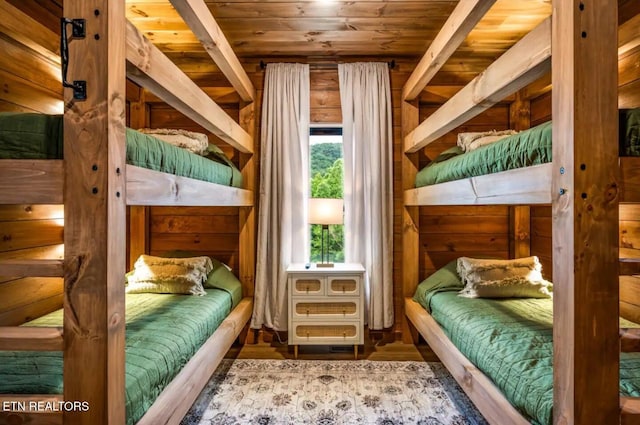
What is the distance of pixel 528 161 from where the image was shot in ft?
4.52

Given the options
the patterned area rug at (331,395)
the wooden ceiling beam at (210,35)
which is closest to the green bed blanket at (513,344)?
the patterned area rug at (331,395)

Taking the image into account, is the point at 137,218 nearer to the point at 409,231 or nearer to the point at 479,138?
the point at 409,231

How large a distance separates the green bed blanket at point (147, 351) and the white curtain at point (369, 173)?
1.26m

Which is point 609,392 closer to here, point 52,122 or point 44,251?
point 52,122

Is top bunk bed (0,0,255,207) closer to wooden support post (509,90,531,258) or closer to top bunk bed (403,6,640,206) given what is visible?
top bunk bed (403,6,640,206)

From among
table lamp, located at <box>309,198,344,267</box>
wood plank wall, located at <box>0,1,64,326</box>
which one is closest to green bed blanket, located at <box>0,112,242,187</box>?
wood plank wall, located at <box>0,1,64,326</box>

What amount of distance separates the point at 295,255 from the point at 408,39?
196 centimetres

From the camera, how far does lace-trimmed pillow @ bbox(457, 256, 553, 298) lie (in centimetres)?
251

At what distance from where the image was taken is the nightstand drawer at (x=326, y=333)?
9.38 ft

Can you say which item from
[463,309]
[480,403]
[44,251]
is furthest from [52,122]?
[463,309]

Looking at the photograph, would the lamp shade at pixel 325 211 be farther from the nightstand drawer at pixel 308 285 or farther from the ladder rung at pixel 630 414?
the ladder rung at pixel 630 414

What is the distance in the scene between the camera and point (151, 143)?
4.96ft

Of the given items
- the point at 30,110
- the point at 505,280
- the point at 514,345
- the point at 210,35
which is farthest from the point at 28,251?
the point at 505,280

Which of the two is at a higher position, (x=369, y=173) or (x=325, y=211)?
(x=369, y=173)
